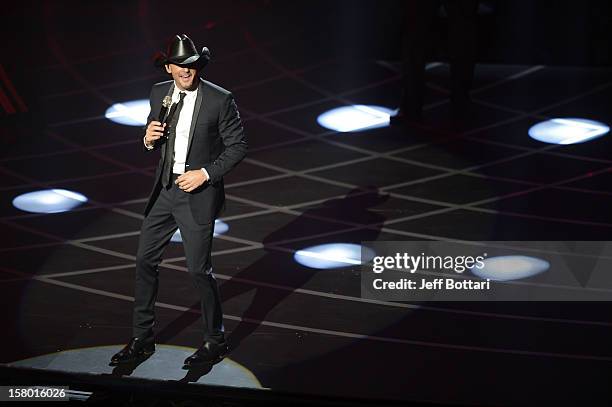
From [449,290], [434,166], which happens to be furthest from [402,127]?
[449,290]

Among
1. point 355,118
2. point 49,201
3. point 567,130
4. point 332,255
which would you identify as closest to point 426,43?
point 355,118

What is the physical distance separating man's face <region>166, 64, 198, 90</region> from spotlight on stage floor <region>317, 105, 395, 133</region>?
3779 mm

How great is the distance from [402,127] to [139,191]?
91.8 inches

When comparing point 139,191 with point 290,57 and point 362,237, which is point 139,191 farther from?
point 290,57

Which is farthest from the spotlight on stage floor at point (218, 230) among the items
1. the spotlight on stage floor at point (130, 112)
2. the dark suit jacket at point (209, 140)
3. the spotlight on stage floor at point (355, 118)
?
the spotlight on stage floor at point (130, 112)

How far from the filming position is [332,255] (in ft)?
21.4

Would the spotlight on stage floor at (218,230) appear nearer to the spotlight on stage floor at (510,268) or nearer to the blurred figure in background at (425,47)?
the spotlight on stage floor at (510,268)

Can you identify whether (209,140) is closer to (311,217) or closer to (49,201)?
(311,217)

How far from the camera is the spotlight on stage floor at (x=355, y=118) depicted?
28.4 ft

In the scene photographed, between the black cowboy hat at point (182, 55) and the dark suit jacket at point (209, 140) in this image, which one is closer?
the black cowboy hat at point (182, 55)

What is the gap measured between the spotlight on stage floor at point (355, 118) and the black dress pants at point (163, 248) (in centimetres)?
371

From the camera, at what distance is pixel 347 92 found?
9.36 meters

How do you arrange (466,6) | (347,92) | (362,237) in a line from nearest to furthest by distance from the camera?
1. (362,237)
2. (466,6)
3. (347,92)

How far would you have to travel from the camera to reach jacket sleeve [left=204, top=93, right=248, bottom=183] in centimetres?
490
